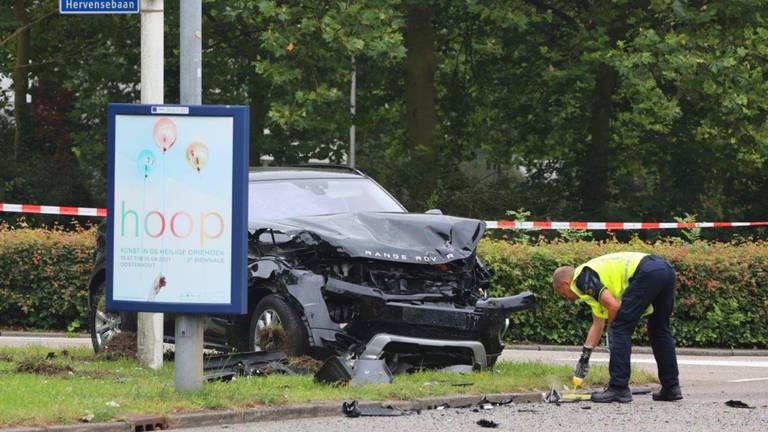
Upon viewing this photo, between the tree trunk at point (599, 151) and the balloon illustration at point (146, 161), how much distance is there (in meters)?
19.1

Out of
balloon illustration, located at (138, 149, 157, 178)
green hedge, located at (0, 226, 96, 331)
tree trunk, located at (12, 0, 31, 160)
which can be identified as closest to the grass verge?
balloon illustration, located at (138, 149, 157, 178)

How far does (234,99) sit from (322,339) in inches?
772

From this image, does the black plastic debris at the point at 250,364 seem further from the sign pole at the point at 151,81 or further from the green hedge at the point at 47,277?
the green hedge at the point at 47,277

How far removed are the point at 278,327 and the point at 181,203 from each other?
2.04m

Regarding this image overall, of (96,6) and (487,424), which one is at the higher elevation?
(96,6)

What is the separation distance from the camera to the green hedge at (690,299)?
1648 cm

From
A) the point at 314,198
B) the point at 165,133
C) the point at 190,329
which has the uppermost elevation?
the point at 165,133

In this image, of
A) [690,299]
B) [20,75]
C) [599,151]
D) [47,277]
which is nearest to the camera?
[690,299]

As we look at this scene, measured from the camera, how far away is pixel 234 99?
30.1 meters

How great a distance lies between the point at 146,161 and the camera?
9.45m

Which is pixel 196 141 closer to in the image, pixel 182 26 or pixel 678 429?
pixel 182 26

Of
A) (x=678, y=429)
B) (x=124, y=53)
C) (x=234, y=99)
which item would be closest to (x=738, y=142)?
(x=234, y=99)

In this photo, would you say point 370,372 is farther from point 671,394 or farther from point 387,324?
point 671,394

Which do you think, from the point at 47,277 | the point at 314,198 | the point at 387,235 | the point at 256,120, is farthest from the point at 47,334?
the point at 256,120
